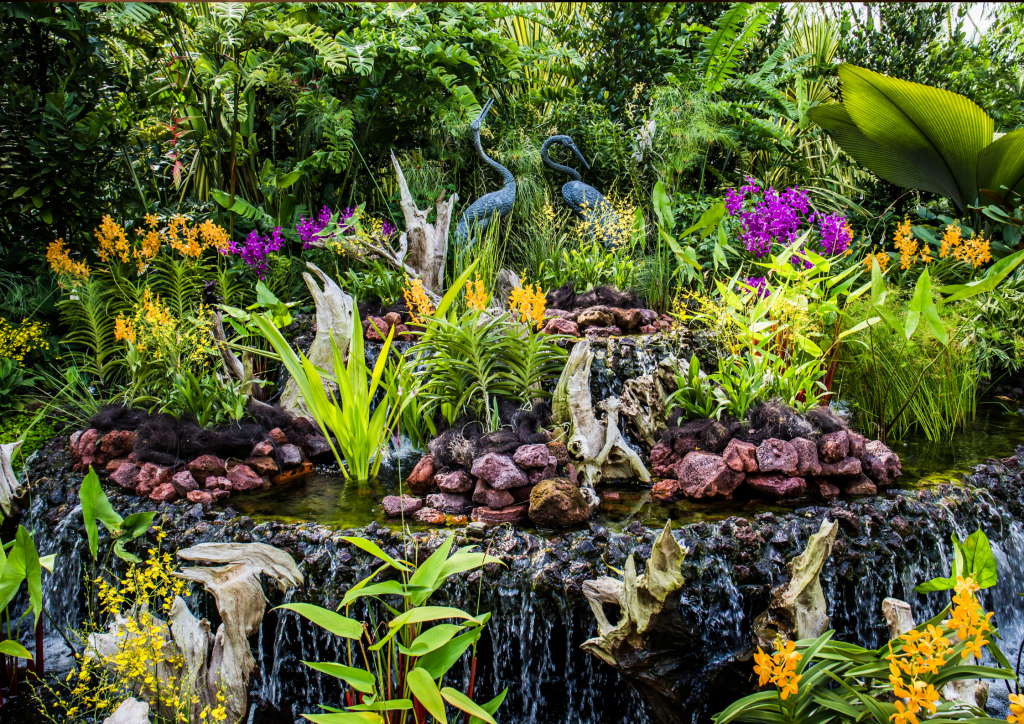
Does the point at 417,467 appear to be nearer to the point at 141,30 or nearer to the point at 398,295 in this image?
the point at 398,295

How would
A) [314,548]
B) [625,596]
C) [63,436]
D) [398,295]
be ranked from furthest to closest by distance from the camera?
[398,295] → [63,436] → [314,548] → [625,596]

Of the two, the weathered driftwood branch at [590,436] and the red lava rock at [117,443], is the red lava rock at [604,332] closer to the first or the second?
the weathered driftwood branch at [590,436]

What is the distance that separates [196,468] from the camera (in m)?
3.20

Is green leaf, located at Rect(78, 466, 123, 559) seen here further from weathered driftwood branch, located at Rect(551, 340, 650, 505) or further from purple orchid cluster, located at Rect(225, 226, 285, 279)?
purple orchid cluster, located at Rect(225, 226, 285, 279)

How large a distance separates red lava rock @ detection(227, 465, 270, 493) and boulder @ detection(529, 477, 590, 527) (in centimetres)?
152

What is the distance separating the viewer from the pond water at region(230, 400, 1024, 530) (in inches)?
110

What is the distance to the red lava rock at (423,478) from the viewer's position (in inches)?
122

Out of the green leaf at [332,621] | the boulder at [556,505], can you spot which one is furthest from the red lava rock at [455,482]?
the green leaf at [332,621]

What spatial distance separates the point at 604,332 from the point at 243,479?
2.30 m

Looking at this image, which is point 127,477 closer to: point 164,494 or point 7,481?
point 164,494

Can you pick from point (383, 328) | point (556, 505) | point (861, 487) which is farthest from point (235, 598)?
point (861, 487)

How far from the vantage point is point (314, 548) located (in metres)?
2.57

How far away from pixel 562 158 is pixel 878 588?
509cm

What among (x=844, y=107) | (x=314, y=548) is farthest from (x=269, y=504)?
(x=844, y=107)
